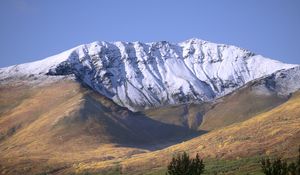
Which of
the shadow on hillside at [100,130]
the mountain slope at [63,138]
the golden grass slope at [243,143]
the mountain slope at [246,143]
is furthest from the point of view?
the shadow on hillside at [100,130]

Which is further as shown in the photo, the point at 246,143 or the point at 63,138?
the point at 63,138

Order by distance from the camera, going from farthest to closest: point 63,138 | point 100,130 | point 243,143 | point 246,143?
1. point 100,130
2. point 63,138
3. point 243,143
4. point 246,143

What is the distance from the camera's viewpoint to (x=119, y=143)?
169 meters

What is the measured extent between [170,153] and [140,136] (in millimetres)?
60923

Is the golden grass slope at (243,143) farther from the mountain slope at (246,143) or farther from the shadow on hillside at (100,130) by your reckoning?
the shadow on hillside at (100,130)

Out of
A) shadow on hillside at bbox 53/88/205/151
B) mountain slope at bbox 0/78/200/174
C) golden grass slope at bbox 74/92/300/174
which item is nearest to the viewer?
golden grass slope at bbox 74/92/300/174

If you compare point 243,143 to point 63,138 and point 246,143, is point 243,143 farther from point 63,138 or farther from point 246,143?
point 63,138

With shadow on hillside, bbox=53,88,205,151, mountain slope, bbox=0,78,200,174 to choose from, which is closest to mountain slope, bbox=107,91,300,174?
mountain slope, bbox=0,78,200,174

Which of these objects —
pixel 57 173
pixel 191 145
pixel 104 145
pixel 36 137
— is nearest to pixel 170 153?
pixel 191 145

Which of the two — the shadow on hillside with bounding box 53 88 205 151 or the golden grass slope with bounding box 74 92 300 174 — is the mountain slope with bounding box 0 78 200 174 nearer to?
the shadow on hillside with bounding box 53 88 205 151

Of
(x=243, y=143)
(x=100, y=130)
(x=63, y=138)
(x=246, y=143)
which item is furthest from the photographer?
(x=100, y=130)

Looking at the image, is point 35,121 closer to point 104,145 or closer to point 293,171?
point 104,145

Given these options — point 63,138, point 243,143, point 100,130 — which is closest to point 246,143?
point 243,143

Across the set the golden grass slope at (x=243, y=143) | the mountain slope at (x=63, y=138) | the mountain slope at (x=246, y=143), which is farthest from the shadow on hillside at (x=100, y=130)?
the mountain slope at (x=246, y=143)
